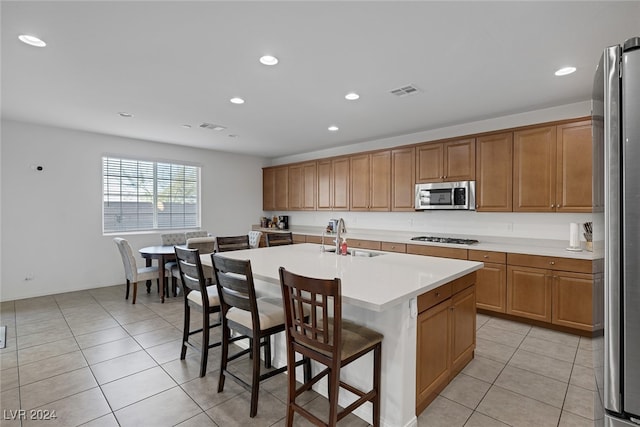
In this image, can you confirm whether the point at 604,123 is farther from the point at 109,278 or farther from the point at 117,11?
the point at 109,278

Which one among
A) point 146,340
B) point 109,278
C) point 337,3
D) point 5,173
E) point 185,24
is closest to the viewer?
point 337,3

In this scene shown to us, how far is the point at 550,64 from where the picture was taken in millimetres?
2682

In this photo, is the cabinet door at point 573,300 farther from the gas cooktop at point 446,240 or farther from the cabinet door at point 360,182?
the cabinet door at point 360,182

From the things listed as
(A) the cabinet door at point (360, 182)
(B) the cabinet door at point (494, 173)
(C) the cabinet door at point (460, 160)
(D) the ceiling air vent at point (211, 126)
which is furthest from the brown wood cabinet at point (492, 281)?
(D) the ceiling air vent at point (211, 126)

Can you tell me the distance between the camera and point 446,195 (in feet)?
14.7

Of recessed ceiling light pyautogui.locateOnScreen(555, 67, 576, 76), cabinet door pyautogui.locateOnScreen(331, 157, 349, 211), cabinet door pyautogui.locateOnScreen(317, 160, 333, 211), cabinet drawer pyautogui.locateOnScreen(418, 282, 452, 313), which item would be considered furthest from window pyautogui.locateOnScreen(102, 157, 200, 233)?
recessed ceiling light pyautogui.locateOnScreen(555, 67, 576, 76)

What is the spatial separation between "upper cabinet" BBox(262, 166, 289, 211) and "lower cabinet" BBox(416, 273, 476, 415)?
4980mm

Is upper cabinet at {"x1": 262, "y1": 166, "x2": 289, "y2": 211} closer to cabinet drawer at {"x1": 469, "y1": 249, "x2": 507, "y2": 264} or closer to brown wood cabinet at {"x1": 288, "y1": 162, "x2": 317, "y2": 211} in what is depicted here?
brown wood cabinet at {"x1": 288, "y1": 162, "x2": 317, "y2": 211}

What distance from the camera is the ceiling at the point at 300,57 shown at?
6.51 ft

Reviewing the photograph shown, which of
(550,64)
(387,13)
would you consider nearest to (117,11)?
(387,13)

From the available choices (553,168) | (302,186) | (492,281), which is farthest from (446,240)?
(302,186)

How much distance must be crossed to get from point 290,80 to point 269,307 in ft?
6.94

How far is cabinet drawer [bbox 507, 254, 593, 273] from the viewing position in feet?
10.6

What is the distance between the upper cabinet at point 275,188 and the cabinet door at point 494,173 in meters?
4.07
